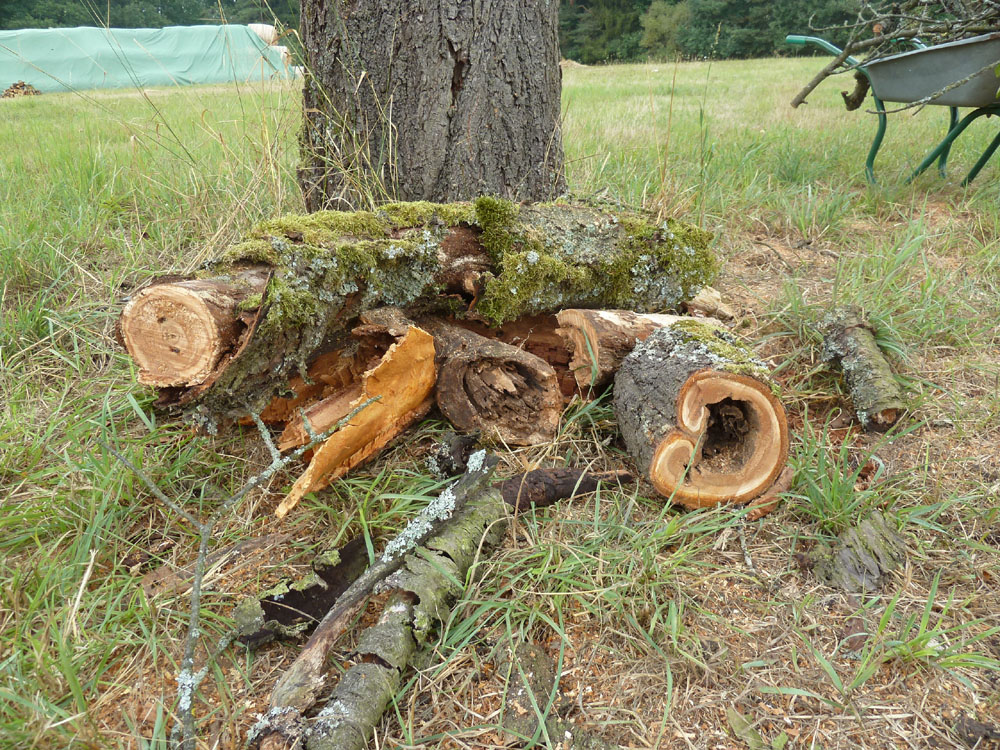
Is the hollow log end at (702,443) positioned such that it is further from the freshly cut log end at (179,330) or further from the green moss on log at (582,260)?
the freshly cut log end at (179,330)

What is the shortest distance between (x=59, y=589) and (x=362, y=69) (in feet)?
7.37

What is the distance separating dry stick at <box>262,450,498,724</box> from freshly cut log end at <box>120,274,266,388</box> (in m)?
0.68

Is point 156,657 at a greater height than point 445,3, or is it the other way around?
point 445,3

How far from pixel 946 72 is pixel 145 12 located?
343 inches

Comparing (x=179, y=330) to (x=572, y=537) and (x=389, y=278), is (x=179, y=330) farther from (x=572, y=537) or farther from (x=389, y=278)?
(x=572, y=537)

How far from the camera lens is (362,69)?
103 inches

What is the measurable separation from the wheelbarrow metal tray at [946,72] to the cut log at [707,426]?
2.90m

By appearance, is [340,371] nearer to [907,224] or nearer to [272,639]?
[272,639]

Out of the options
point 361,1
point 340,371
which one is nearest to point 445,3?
point 361,1

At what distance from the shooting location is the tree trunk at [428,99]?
2.53 m

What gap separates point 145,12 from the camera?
7.58 meters

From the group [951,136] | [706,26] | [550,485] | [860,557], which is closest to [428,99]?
[550,485]

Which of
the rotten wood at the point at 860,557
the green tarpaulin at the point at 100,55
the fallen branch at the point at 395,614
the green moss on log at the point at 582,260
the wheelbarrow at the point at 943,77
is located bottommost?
the rotten wood at the point at 860,557

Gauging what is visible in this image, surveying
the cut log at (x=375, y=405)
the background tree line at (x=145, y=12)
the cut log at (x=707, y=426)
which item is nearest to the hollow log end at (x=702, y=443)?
the cut log at (x=707, y=426)
